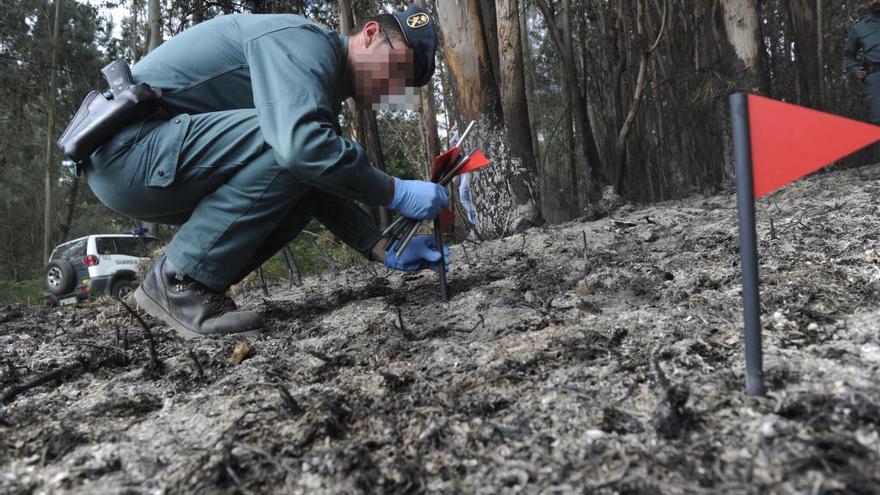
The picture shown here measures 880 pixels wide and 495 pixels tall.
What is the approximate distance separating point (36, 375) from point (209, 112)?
94 cm

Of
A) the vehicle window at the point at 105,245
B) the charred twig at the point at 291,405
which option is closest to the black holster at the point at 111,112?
the charred twig at the point at 291,405

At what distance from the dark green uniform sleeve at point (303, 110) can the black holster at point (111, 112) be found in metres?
0.35

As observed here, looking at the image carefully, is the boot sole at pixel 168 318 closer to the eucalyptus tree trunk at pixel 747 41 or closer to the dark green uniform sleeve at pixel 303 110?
the dark green uniform sleeve at pixel 303 110

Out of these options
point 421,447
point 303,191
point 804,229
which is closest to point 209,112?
point 303,191

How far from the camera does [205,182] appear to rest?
1.71 meters

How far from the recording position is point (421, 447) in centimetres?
81

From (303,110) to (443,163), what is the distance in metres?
0.63

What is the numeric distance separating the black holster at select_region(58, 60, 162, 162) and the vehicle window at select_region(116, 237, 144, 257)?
8116mm

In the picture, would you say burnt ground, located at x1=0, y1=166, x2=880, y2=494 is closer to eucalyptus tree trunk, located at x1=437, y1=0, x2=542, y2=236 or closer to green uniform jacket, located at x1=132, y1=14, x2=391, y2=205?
green uniform jacket, located at x1=132, y1=14, x2=391, y2=205

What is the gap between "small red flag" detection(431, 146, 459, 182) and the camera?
6.35ft

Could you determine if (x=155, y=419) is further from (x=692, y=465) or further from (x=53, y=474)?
(x=692, y=465)

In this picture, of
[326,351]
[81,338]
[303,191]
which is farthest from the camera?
[81,338]

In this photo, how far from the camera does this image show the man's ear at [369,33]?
5.92 ft

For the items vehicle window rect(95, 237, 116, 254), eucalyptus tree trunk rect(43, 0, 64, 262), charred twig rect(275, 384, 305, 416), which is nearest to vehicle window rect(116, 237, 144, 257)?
vehicle window rect(95, 237, 116, 254)
